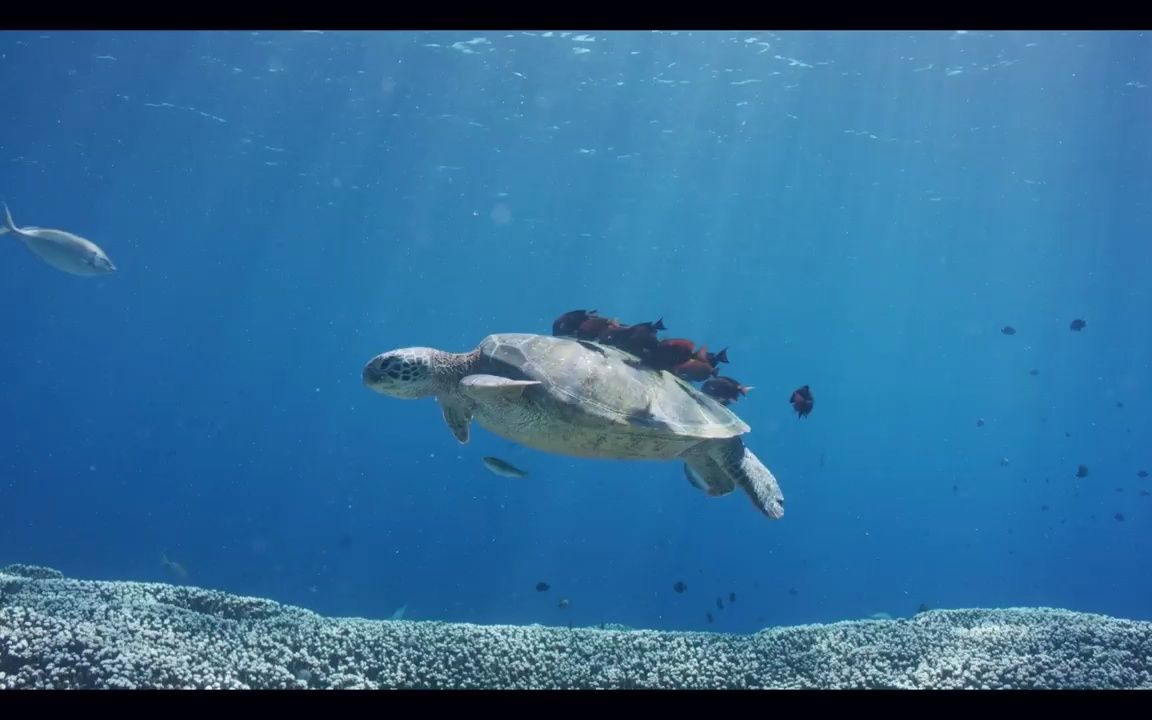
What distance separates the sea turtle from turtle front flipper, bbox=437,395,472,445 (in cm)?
1

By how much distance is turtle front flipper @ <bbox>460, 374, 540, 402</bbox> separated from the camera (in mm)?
5398

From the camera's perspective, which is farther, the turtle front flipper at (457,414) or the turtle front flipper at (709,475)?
the turtle front flipper at (709,475)

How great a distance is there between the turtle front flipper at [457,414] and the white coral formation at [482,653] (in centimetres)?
186

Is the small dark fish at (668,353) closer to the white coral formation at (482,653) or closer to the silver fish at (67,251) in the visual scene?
the white coral formation at (482,653)

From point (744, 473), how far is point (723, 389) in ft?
3.69

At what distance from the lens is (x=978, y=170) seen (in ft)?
81.5

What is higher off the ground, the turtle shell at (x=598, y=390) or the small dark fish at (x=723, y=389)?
the small dark fish at (x=723, y=389)

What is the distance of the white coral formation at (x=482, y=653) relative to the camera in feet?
13.1

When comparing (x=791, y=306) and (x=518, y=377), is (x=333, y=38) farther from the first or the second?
(x=791, y=306)

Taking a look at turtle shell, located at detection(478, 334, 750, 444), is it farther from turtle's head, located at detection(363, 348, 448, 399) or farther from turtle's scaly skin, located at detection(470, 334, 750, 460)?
turtle's head, located at detection(363, 348, 448, 399)

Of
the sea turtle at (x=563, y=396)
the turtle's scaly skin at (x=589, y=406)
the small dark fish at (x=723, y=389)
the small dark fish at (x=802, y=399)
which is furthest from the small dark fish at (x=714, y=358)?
the small dark fish at (x=802, y=399)

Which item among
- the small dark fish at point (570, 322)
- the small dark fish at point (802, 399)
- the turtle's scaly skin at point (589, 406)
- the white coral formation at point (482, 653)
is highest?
the small dark fish at point (802, 399)
